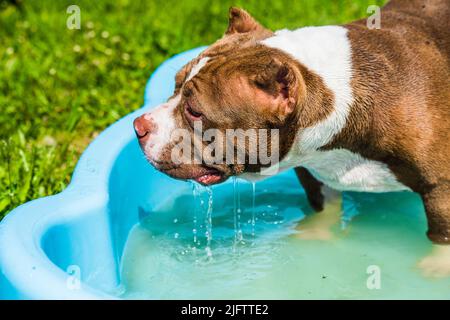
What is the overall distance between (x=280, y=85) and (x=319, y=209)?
1.43m

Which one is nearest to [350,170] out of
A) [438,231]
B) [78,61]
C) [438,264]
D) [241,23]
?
[438,231]

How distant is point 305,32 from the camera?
3.83m

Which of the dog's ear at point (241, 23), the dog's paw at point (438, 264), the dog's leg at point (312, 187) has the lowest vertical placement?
the dog's paw at point (438, 264)

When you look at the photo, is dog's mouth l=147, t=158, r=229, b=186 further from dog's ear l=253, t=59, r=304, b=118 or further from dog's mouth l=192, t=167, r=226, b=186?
dog's ear l=253, t=59, r=304, b=118

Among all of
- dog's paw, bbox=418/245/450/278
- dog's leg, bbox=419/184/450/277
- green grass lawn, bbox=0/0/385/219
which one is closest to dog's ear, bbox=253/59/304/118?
dog's leg, bbox=419/184/450/277

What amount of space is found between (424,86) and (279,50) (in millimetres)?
716

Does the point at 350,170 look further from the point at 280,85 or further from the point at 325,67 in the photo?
the point at 280,85

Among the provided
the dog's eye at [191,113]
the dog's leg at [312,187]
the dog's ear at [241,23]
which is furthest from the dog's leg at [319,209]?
the dog's eye at [191,113]

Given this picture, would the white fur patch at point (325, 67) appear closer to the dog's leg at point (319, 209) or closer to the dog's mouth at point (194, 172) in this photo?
the dog's mouth at point (194, 172)

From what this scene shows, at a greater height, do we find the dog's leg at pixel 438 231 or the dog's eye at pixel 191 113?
the dog's eye at pixel 191 113

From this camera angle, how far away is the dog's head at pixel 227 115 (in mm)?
3508

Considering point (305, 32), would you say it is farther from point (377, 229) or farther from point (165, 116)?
point (377, 229)

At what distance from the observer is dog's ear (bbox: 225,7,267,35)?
3979 mm

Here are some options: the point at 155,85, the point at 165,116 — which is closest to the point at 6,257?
the point at 165,116
